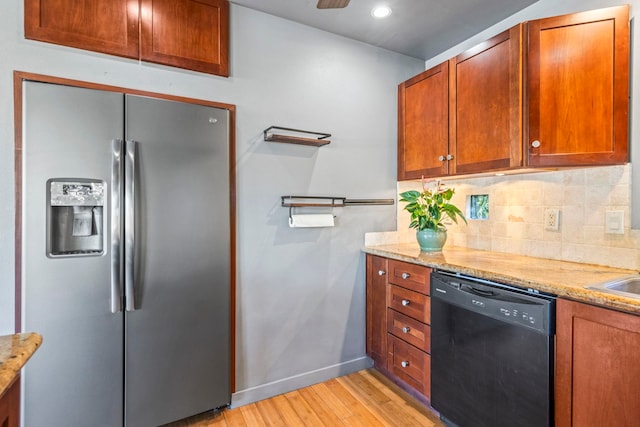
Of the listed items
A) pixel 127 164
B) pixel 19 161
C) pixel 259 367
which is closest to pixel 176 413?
pixel 259 367

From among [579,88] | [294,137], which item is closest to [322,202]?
[294,137]

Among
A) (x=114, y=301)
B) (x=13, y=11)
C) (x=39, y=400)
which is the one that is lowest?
(x=39, y=400)

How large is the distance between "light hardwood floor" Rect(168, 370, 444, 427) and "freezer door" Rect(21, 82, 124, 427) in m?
0.57

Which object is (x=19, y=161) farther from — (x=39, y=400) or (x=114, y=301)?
(x=39, y=400)

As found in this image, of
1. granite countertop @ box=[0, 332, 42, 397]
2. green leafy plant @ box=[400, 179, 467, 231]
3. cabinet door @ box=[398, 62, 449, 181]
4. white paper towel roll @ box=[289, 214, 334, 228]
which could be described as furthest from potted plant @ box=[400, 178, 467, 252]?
granite countertop @ box=[0, 332, 42, 397]

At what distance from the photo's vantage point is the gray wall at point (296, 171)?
2.04 meters

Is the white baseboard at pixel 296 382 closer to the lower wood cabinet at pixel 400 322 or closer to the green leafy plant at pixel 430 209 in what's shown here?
the lower wood cabinet at pixel 400 322

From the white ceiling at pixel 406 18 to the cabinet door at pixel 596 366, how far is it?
1.82 metres

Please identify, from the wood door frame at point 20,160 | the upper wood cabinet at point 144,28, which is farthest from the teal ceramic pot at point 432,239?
the upper wood cabinet at point 144,28

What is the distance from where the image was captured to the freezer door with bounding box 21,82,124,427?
1492mm

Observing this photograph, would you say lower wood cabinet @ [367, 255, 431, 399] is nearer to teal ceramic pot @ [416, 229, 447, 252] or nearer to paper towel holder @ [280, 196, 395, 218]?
teal ceramic pot @ [416, 229, 447, 252]

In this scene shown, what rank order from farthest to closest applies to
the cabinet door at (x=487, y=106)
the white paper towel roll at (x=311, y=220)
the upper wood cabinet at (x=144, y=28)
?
the white paper towel roll at (x=311, y=220) < the cabinet door at (x=487, y=106) < the upper wood cabinet at (x=144, y=28)

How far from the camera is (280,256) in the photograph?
2188 mm

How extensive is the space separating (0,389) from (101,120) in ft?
4.46
